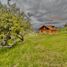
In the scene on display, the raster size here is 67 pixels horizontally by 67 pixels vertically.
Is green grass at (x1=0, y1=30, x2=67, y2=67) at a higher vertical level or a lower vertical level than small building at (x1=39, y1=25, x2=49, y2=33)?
lower

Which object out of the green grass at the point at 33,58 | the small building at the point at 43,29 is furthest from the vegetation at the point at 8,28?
the small building at the point at 43,29

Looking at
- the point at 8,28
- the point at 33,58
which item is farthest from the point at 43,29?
the point at 33,58

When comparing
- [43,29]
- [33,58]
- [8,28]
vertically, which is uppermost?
[8,28]

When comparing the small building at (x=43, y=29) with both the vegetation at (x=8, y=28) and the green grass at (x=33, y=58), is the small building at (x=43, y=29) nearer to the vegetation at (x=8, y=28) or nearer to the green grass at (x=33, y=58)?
the vegetation at (x=8, y=28)

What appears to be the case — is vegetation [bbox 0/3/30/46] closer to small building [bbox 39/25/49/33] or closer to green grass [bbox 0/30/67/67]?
green grass [bbox 0/30/67/67]

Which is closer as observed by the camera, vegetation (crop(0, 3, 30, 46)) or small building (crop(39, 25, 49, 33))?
vegetation (crop(0, 3, 30, 46))

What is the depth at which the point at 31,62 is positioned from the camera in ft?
78.4

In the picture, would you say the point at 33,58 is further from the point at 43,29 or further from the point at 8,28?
the point at 43,29

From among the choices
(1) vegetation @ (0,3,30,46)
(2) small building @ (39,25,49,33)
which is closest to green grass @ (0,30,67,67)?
(1) vegetation @ (0,3,30,46)

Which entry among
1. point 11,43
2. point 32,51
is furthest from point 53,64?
point 11,43

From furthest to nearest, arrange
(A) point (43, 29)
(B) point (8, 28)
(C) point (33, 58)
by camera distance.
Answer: (A) point (43, 29), (B) point (8, 28), (C) point (33, 58)

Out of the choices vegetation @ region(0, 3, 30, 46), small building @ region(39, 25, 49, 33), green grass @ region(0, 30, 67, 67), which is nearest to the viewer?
green grass @ region(0, 30, 67, 67)

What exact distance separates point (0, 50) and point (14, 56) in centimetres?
531

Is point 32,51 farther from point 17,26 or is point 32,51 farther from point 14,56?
point 17,26
